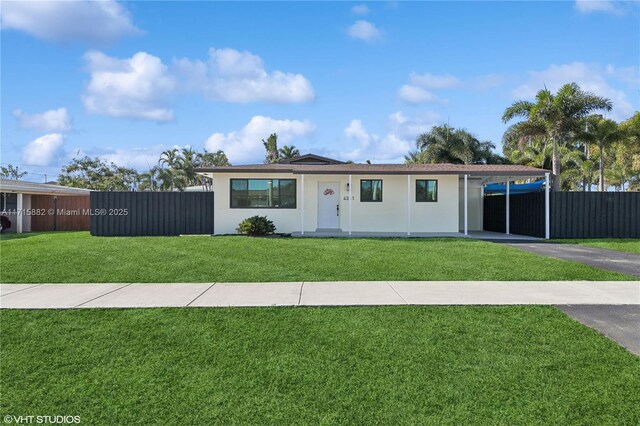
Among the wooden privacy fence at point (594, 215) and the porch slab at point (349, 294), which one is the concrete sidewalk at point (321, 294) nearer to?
the porch slab at point (349, 294)

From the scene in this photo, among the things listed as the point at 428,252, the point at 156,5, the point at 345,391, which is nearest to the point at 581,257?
the point at 428,252

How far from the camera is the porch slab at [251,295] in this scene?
5918mm

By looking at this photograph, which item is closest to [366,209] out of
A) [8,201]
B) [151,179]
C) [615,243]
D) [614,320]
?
[615,243]

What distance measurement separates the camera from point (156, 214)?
1714cm

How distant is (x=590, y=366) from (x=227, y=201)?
48.5ft

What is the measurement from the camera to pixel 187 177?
46312mm

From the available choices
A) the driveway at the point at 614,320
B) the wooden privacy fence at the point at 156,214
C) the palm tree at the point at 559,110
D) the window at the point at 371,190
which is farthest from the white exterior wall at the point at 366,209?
the driveway at the point at 614,320

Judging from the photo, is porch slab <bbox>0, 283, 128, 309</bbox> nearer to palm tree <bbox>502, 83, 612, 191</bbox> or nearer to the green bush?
the green bush

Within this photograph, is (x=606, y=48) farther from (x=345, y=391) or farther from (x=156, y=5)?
(x=345, y=391)

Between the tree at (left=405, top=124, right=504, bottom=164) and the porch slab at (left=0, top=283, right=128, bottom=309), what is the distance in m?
27.3

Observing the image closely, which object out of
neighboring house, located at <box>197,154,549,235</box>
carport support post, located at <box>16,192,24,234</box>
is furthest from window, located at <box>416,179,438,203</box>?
carport support post, located at <box>16,192,24,234</box>

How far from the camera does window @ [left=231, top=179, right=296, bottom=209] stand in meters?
16.9

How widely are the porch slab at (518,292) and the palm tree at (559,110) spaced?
564 inches

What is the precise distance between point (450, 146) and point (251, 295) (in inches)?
1081
